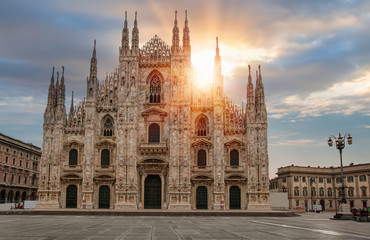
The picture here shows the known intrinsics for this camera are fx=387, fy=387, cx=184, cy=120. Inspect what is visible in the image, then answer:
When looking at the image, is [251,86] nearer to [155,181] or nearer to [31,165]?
[155,181]

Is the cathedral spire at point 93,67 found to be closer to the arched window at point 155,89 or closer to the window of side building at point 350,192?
the arched window at point 155,89

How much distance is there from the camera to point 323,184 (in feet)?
290

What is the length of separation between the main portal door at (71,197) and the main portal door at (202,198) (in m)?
16.5

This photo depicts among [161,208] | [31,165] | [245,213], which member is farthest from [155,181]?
[31,165]

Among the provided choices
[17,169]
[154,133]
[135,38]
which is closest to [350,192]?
[154,133]

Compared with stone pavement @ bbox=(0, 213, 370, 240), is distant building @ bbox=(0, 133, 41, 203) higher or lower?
higher

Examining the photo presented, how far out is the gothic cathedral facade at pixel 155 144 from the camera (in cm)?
5119

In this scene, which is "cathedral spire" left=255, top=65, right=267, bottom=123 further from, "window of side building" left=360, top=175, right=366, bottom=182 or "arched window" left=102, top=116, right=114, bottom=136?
"window of side building" left=360, top=175, right=366, bottom=182

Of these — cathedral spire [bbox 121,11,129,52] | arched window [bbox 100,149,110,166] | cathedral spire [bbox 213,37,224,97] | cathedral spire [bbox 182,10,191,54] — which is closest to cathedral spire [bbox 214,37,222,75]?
cathedral spire [bbox 213,37,224,97]

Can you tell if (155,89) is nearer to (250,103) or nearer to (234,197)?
(250,103)

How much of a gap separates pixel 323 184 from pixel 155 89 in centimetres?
5245

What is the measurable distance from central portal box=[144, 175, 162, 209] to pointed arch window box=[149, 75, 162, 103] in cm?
1078

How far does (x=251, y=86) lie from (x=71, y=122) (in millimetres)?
25661

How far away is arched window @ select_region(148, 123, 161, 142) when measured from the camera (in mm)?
53469
